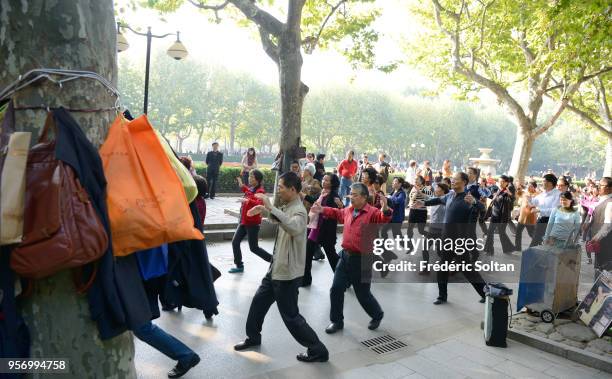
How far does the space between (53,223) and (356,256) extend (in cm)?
396

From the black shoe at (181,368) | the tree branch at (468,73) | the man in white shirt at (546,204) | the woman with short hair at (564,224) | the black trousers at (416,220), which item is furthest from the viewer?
the tree branch at (468,73)

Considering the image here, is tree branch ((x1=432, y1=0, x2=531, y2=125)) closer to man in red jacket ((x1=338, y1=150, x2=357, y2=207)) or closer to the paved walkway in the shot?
man in red jacket ((x1=338, y1=150, x2=357, y2=207))

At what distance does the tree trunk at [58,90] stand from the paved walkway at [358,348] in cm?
253

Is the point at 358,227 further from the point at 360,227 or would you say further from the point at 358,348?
the point at 358,348

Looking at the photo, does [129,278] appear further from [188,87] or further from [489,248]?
[188,87]

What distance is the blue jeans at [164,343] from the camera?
12.5 ft

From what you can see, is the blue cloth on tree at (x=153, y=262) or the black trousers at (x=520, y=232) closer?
the blue cloth on tree at (x=153, y=262)

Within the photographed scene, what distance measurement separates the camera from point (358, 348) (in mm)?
4898

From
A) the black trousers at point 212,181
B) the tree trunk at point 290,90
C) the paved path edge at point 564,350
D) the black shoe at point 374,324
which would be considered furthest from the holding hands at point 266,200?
the black trousers at point 212,181

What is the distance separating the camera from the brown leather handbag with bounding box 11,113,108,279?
61.4 inches

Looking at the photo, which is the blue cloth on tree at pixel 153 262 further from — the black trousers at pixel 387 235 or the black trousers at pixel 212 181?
the black trousers at pixel 212 181

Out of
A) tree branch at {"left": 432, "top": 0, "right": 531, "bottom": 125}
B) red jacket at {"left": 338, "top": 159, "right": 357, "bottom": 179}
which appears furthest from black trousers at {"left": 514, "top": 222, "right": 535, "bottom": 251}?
tree branch at {"left": 432, "top": 0, "right": 531, "bottom": 125}

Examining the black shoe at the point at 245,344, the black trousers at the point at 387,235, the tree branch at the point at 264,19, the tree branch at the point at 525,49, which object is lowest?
the black shoe at the point at 245,344

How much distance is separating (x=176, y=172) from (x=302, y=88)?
9.39 metres
